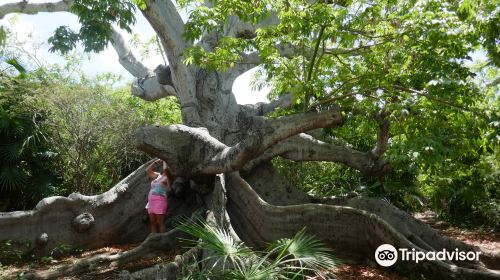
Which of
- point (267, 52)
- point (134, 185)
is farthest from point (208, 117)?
point (267, 52)

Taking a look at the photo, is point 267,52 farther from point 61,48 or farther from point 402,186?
point 402,186

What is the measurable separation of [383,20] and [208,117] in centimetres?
398

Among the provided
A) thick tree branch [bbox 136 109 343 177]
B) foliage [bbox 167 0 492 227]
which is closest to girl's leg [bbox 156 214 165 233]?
thick tree branch [bbox 136 109 343 177]

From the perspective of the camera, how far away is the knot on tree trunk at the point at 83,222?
790cm

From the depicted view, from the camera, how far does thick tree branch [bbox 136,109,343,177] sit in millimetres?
6219

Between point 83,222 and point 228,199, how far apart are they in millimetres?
2644

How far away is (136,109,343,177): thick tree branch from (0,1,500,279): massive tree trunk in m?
0.02

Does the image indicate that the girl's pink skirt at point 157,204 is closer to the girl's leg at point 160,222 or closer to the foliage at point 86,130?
the girl's leg at point 160,222

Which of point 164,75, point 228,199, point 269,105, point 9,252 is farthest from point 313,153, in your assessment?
point 9,252

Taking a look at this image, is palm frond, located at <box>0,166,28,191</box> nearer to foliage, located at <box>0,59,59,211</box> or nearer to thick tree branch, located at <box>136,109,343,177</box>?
foliage, located at <box>0,59,59,211</box>

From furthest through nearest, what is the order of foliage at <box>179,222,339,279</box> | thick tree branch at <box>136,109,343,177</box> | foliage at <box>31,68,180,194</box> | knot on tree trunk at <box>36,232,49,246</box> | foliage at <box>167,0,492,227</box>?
foliage at <box>31,68,180,194</box> < knot on tree trunk at <box>36,232,49,246</box> < thick tree branch at <box>136,109,343,177</box> < foliage at <box>167,0,492,227</box> < foliage at <box>179,222,339,279</box>

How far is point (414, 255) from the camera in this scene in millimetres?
5977

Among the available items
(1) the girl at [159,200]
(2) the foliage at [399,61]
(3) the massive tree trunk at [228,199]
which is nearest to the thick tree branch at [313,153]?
(3) the massive tree trunk at [228,199]

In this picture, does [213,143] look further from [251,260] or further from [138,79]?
[138,79]
